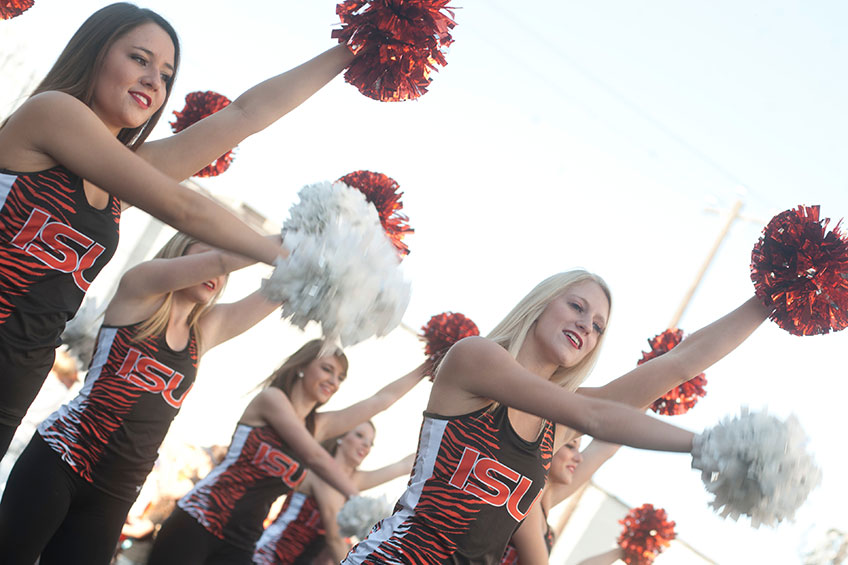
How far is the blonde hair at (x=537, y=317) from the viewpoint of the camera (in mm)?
2521

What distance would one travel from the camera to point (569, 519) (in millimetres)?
9398

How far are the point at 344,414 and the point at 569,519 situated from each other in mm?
5695

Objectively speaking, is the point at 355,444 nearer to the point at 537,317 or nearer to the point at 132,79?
the point at 537,317

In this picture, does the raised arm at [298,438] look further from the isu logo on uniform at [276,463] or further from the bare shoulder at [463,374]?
the bare shoulder at [463,374]

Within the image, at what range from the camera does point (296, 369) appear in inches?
168

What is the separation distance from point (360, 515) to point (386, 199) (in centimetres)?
173

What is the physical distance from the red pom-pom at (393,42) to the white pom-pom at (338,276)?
638mm

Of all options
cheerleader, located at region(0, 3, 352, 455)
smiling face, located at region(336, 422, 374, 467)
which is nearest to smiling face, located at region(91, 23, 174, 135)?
cheerleader, located at region(0, 3, 352, 455)

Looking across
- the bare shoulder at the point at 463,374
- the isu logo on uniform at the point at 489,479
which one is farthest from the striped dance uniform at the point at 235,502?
the isu logo on uniform at the point at 489,479

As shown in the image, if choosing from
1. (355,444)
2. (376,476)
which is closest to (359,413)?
(355,444)

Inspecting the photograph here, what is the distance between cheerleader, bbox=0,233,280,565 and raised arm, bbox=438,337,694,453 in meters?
0.75

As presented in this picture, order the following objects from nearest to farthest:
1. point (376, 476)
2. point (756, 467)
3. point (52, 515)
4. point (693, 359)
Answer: point (756, 467) → point (52, 515) → point (693, 359) → point (376, 476)

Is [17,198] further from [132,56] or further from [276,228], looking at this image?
[276,228]

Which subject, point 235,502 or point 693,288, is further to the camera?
point 693,288
